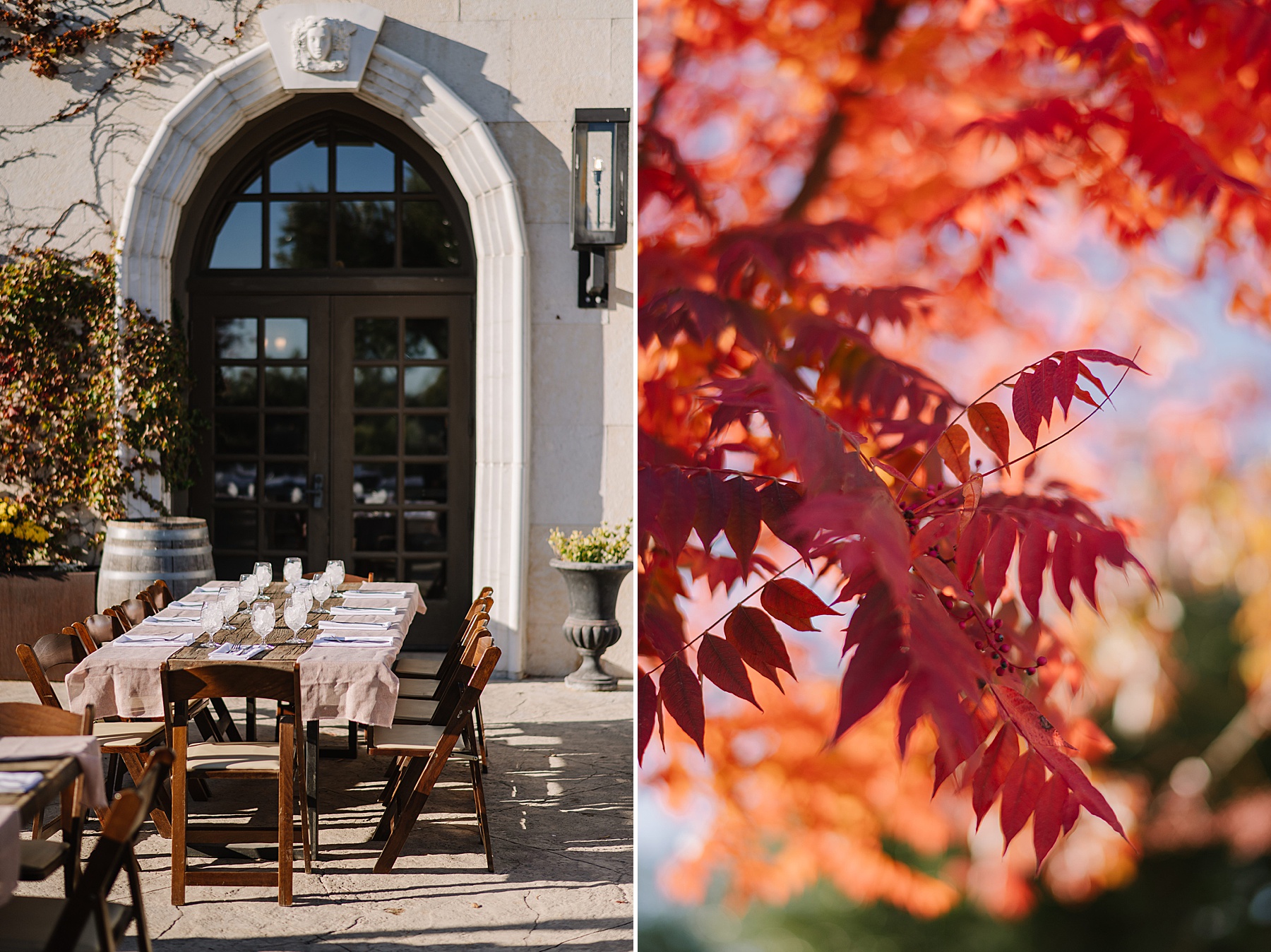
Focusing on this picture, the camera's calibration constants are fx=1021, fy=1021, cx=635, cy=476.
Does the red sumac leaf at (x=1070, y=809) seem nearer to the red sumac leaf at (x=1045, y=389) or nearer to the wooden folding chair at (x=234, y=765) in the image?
the red sumac leaf at (x=1045, y=389)

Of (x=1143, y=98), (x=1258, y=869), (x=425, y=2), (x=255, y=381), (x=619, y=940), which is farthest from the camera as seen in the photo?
(x=255, y=381)

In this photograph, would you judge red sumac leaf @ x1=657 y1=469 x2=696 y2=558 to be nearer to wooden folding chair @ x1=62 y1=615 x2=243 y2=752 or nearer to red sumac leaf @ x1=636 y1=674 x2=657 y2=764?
red sumac leaf @ x1=636 y1=674 x2=657 y2=764

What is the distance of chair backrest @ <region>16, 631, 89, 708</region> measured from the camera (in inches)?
128

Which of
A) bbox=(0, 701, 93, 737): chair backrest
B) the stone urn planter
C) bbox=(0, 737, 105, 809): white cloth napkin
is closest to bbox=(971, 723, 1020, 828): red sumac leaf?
bbox=(0, 737, 105, 809): white cloth napkin

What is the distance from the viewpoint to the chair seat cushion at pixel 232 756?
309 cm

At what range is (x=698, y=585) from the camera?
1652 mm

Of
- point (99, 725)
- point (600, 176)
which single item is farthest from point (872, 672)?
point (600, 176)

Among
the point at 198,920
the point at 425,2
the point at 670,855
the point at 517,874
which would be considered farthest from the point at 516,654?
the point at 670,855

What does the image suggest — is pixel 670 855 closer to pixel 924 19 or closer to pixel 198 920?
pixel 924 19

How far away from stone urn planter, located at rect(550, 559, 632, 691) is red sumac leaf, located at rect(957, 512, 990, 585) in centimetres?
439

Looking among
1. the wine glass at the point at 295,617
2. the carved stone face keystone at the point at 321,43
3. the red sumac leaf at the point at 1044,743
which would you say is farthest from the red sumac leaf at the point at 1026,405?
the carved stone face keystone at the point at 321,43

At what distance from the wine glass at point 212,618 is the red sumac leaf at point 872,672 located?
2878 mm

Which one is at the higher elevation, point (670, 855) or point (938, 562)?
point (938, 562)

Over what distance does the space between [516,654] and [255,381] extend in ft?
8.20
